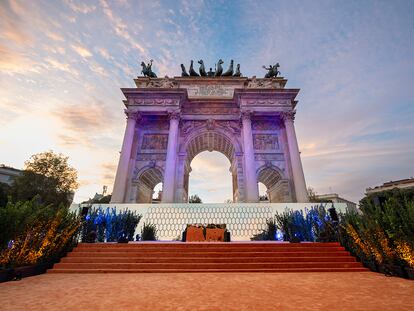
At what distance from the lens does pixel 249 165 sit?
19359 mm

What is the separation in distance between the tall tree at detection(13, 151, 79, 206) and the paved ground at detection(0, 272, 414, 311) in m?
25.9

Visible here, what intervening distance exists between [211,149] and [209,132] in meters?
4.02

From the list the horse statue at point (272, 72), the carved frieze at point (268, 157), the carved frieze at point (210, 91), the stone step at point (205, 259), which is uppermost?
the horse statue at point (272, 72)

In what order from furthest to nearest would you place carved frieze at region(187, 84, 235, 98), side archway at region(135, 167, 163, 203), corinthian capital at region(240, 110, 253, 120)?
carved frieze at region(187, 84, 235, 98)
corinthian capital at region(240, 110, 253, 120)
side archway at region(135, 167, 163, 203)

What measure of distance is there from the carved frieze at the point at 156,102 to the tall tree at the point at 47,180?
53.1ft

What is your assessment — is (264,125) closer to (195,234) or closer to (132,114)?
(132,114)

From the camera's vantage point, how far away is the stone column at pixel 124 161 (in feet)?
60.4

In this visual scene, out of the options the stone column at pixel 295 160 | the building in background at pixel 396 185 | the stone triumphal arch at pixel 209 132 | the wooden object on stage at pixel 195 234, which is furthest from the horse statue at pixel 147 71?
the building in background at pixel 396 185

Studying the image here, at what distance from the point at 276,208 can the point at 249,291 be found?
12384 mm

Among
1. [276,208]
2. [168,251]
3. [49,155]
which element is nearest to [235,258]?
[168,251]

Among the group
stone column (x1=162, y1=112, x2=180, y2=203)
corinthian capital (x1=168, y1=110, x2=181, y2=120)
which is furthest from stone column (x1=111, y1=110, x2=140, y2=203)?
stone column (x1=162, y1=112, x2=180, y2=203)

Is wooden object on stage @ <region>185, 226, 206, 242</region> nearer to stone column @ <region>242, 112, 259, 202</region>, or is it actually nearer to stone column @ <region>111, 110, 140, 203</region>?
stone column @ <region>242, 112, 259, 202</region>

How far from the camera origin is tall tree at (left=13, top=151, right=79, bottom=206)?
25.9 m

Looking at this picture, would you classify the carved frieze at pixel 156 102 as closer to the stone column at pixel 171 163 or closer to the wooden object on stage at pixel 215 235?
the stone column at pixel 171 163
